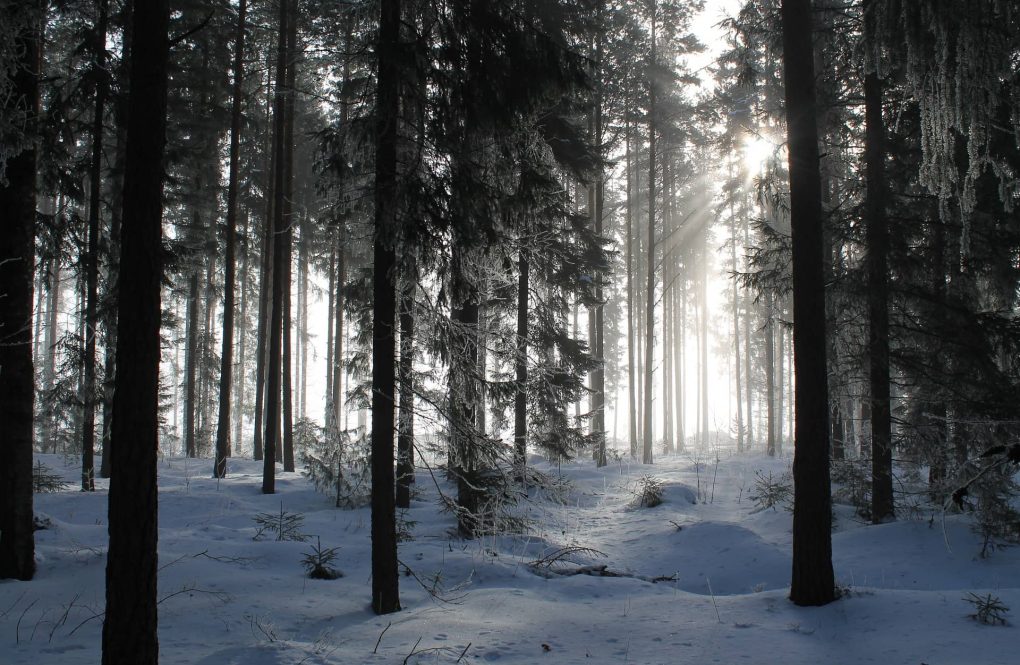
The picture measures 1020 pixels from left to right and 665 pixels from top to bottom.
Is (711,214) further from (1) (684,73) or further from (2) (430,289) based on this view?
(2) (430,289)

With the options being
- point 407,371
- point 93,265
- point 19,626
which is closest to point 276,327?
point 93,265

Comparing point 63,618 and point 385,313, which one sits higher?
point 385,313

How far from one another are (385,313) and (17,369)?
4619 millimetres

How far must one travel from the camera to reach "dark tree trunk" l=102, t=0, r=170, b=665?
14.3ft

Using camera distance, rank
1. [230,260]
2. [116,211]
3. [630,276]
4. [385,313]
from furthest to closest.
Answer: [630,276] → [230,260] → [116,211] → [385,313]

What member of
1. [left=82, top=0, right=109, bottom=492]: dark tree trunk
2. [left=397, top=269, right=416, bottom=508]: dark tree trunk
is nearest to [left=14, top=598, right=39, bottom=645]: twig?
[left=397, top=269, right=416, bottom=508]: dark tree trunk

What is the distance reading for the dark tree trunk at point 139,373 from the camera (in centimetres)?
436

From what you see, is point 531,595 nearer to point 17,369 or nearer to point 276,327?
point 17,369

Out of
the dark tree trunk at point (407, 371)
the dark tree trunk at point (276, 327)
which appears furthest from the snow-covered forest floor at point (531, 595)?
the dark tree trunk at point (407, 371)

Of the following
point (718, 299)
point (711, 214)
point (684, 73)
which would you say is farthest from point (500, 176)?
point (718, 299)

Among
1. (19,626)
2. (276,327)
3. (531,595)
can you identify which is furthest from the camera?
(276,327)

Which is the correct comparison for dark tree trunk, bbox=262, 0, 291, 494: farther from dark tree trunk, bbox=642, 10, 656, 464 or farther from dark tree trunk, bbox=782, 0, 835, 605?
dark tree trunk, bbox=642, 10, 656, 464

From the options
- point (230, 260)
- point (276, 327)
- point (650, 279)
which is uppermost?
point (650, 279)

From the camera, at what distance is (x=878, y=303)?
995cm
